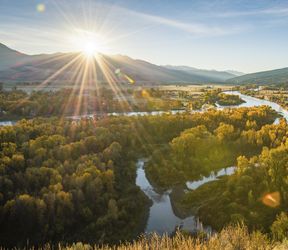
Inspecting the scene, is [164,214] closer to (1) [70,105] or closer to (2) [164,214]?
(2) [164,214]

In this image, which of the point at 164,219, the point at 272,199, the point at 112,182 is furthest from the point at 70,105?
the point at 272,199

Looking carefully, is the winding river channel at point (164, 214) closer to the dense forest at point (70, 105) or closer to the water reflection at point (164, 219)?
the water reflection at point (164, 219)

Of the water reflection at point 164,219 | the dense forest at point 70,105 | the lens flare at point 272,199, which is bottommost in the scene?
the water reflection at point 164,219

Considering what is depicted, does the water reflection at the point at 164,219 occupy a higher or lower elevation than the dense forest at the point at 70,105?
lower

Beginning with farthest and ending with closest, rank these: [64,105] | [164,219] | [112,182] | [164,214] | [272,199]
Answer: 1. [64,105]
2. [112,182]
3. [164,214]
4. [272,199]
5. [164,219]

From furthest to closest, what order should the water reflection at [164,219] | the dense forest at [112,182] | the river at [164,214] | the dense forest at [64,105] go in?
the dense forest at [64,105] < the river at [164,214] < the water reflection at [164,219] < the dense forest at [112,182]

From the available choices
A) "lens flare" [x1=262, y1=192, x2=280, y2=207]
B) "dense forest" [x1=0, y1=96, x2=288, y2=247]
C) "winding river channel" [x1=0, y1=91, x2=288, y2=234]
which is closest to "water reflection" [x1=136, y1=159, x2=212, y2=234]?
"winding river channel" [x1=0, y1=91, x2=288, y2=234]

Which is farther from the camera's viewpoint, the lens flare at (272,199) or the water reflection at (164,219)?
the lens flare at (272,199)

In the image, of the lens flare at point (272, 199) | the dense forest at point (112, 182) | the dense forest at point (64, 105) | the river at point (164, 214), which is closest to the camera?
the dense forest at point (112, 182)

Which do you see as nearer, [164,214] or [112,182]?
[164,214]

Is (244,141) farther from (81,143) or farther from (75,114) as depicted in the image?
(75,114)

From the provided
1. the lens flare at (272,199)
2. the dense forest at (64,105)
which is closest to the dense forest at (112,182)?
the lens flare at (272,199)
